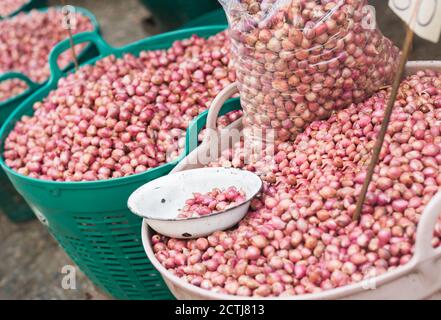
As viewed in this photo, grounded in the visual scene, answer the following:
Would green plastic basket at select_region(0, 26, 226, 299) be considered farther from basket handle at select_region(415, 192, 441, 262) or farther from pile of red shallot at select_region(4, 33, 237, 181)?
basket handle at select_region(415, 192, 441, 262)

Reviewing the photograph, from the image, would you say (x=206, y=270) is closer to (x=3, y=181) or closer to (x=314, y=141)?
(x=314, y=141)

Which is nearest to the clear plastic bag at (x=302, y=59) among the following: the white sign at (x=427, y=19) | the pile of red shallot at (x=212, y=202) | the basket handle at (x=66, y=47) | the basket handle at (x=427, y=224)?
the pile of red shallot at (x=212, y=202)

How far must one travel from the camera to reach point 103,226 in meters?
2.09

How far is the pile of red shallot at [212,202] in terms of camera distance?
5.59 ft

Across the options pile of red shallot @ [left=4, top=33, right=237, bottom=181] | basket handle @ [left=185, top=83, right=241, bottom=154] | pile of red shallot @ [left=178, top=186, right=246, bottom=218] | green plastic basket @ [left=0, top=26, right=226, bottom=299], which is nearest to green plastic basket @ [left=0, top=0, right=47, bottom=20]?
pile of red shallot @ [left=4, top=33, right=237, bottom=181]

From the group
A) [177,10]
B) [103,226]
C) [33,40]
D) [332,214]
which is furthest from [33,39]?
[332,214]

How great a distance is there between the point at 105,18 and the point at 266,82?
388 cm

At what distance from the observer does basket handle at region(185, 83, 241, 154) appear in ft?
6.61

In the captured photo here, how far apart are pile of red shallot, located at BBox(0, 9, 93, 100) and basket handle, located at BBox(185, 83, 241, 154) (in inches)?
63.1

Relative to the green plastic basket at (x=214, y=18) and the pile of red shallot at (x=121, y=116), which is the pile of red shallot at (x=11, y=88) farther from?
the green plastic basket at (x=214, y=18)

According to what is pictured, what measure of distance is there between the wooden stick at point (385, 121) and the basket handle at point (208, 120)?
70 centimetres

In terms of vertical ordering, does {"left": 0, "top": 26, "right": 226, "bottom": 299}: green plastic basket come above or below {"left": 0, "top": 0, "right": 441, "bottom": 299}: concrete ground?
above

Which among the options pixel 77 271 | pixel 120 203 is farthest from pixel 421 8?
pixel 77 271

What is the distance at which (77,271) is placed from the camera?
2846 mm
